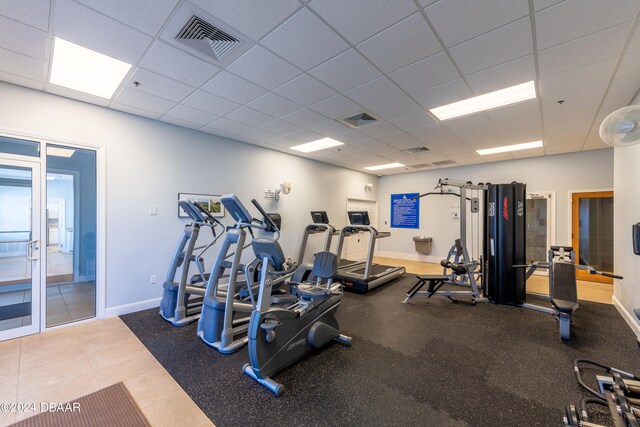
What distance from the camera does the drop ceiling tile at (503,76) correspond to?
2521mm

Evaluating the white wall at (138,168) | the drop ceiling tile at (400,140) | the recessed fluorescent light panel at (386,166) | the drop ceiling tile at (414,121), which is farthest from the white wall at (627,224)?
the white wall at (138,168)

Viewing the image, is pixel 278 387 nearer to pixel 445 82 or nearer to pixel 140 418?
pixel 140 418

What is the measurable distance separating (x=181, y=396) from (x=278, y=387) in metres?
0.76

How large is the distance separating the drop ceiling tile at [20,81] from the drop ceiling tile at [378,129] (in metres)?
4.02

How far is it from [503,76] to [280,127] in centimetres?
298

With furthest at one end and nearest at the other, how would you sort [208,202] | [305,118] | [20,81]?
[208,202]
[305,118]
[20,81]

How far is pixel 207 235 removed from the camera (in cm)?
460

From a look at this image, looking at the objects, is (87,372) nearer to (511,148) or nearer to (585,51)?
(585,51)

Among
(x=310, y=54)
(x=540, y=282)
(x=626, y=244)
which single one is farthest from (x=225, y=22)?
(x=540, y=282)

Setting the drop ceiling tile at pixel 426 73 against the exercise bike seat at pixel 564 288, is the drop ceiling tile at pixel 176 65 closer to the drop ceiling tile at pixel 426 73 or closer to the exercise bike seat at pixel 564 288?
the drop ceiling tile at pixel 426 73

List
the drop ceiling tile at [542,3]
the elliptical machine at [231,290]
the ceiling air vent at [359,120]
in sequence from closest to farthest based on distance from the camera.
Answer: the drop ceiling tile at [542,3]
the elliptical machine at [231,290]
the ceiling air vent at [359,120]

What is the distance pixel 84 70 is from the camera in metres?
2.74

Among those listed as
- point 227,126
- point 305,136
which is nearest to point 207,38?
point 227,126

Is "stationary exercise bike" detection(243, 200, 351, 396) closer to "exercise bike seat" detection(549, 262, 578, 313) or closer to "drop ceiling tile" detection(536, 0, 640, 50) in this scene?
"exercise bike seat" detection(549, 262, 578, 313)
